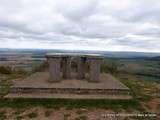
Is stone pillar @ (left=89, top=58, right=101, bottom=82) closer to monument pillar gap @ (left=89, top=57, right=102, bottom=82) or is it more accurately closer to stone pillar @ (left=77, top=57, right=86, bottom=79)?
monument pillar gap @ (left=89, top=57, right=102, bottom=82)

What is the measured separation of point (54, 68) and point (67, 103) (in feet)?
8.68

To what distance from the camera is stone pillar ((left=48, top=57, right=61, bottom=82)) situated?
949 cm

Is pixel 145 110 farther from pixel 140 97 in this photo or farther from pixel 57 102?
pixel 57 102

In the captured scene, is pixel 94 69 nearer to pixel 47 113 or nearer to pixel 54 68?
pixel 54 68

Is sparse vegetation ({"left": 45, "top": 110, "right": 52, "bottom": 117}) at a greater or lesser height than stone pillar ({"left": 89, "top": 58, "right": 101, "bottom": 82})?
lesser

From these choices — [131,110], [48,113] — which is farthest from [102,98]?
[48,113]

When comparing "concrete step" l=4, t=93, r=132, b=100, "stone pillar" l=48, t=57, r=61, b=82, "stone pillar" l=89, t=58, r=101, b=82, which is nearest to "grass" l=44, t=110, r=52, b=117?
"concrete step" l=4, t=93, r=132, b=100

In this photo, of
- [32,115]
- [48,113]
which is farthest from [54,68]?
[32,115]

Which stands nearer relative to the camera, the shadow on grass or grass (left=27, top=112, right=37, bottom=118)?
grass (left=27, top=112, right=37, bottom=118)

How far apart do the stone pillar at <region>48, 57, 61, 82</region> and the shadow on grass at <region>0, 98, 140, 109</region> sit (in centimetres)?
219

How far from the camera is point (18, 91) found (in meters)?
8.17

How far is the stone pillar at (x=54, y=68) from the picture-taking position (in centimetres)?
949

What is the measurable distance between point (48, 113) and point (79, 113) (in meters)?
1.09

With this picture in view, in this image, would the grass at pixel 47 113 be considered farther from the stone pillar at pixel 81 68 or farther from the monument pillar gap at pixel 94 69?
the stone pillar at pixel 81 68
